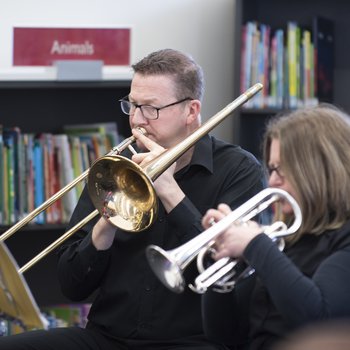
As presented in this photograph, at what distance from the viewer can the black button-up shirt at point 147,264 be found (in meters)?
1.99

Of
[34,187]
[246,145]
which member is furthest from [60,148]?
[246,145]

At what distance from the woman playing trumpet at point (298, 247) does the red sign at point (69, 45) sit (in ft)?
4.83

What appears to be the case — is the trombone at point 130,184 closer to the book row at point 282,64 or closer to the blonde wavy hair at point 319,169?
the blonde wavy hair at point 319,169

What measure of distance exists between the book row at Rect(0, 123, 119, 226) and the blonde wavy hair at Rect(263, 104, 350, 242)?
1547 mm

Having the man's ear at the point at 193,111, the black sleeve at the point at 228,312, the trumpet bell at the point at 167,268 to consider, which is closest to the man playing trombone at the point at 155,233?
the man's ear at the point at 193,111

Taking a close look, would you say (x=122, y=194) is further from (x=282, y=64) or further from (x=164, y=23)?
(x=164, y=23)

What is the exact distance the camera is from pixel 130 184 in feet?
6.51

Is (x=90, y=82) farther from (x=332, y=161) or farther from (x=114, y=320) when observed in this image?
(x=332, y=161)

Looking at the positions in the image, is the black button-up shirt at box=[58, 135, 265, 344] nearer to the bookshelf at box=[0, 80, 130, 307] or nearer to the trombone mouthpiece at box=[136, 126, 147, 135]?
the trombone mouthpiece at box=[136, 126, 147, 135]

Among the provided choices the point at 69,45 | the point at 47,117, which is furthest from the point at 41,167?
the point at 69,45

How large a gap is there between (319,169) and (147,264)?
600 millimetres

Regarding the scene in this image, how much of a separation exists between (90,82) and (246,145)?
85 centimetres

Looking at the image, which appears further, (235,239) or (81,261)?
(81,261)

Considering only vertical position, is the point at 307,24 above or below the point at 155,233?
above
